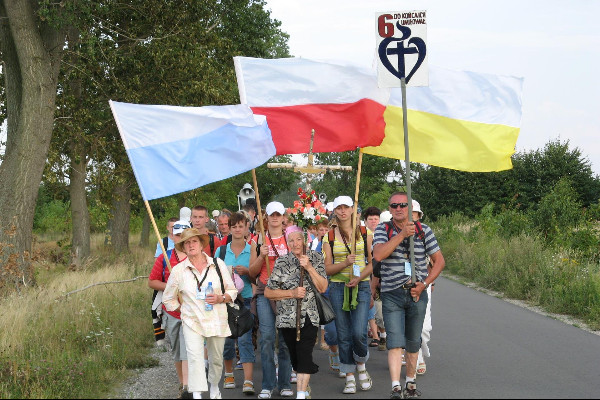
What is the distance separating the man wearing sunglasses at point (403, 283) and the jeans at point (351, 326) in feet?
1.80

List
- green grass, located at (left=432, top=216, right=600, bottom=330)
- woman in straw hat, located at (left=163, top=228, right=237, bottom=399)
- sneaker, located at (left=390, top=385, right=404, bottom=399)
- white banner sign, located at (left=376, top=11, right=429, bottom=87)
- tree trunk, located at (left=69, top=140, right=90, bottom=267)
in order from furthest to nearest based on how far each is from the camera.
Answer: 1. tree trunk, located at (left=69, top=140, right=90, bottom=267)
2. green grass, located at (left=432, top=216, right=600, bottom=330)
3. white banner sign, located at (left=376, top=11, right=429, bottom=87)
4. sneaker, located at (left=390, top=385, right=404, bottom=399)
5. woman in straw hat, located at (left=163, top=228, right=237, bottom=399)

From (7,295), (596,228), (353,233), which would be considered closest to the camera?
(353,233)

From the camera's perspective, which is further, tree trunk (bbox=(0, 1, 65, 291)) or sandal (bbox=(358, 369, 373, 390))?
tree trunk (bbox=(0, 1, 65, 291))

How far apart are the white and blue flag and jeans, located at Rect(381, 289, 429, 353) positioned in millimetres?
2076

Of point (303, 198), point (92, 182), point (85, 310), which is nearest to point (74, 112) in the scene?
point (92, 182)

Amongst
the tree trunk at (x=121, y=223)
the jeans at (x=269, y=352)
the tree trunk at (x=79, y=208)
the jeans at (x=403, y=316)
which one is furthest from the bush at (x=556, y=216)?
the tree trunk at (x=121, y=223)

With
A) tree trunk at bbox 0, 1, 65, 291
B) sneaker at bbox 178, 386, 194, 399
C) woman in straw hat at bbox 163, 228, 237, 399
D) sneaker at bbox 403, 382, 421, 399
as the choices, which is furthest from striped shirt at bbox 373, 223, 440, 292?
tree trunk at bbox 0, 1, 65, 291

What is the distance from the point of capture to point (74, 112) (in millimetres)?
20297

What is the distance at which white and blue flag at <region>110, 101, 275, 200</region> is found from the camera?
7.85 metres

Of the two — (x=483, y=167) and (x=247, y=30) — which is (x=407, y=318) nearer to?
(x=483, y=167)

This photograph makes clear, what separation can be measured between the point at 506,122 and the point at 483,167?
2.56 ft

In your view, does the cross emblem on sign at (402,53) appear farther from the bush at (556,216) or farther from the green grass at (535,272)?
the bush at (556,216)

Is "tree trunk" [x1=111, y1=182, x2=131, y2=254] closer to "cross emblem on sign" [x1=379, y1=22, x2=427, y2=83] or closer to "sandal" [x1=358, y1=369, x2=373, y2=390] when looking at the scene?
"cross emblem on sign" [x1=379, y1=22, x2=427, y2=83]

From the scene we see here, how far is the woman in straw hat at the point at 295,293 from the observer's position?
7539 mm
